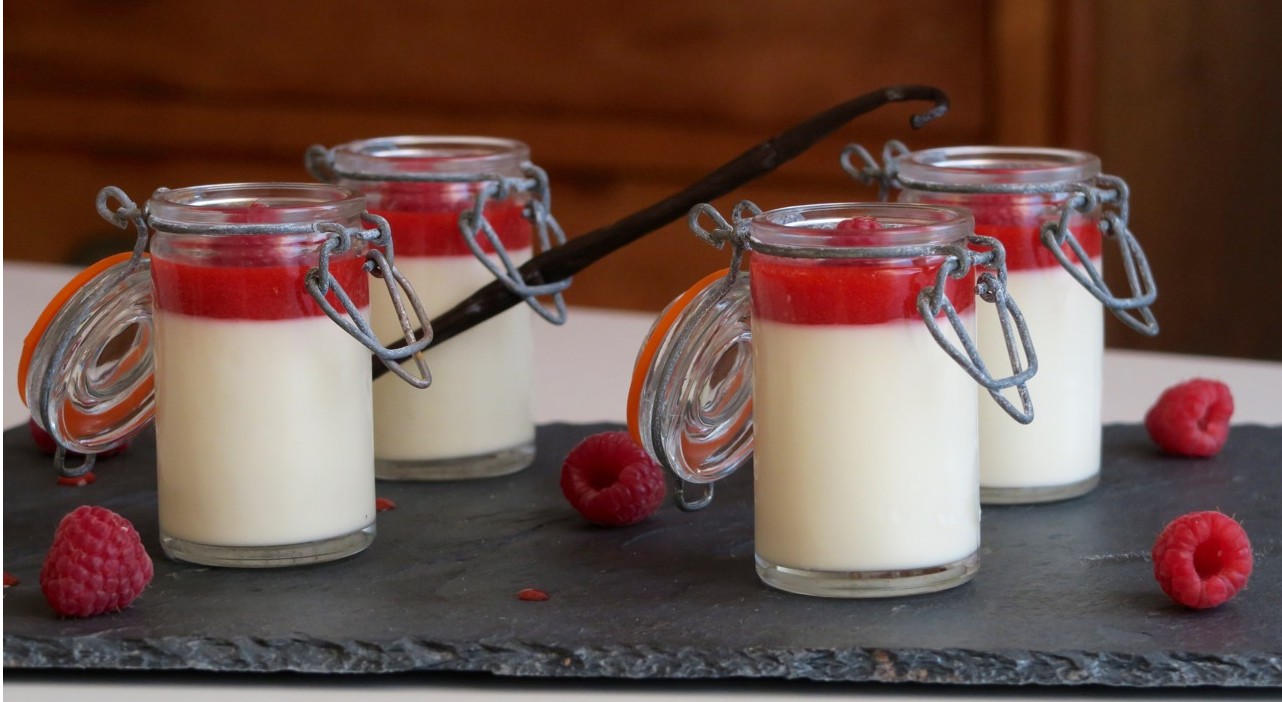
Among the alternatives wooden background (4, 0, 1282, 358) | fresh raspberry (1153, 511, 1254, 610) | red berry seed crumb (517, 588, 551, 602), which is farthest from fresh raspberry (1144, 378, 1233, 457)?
wooden background (4, 0, 1282, 358)

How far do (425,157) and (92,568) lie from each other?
42 centimetres

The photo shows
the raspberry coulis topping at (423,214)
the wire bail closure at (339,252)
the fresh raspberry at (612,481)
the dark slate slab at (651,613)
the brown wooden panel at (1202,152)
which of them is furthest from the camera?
the brown wooden panel at (1202,152)

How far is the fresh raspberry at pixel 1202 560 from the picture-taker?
923 millimetres

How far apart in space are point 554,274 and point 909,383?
1.15ft

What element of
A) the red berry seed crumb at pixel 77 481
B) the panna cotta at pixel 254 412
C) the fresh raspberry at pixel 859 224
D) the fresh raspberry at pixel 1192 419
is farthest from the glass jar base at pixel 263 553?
the fresh raspberry at pixel 1192 419

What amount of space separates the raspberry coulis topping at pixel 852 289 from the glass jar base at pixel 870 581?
0.14 meters

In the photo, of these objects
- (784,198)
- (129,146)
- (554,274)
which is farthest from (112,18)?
(554,274)

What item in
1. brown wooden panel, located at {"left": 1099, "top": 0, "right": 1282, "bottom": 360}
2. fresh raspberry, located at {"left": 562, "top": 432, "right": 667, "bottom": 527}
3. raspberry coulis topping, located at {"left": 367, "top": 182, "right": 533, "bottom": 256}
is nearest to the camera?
fresh raspberry, located at {"left": 562, "top": 432, "right": 667, "bottom": 527}

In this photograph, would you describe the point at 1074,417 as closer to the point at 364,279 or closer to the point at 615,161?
the point at 364,279

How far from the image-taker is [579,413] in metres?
1.55

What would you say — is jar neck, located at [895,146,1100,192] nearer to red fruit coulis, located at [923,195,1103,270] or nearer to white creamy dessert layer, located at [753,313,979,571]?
red fruit coulis, located at [923,195,1103,270]

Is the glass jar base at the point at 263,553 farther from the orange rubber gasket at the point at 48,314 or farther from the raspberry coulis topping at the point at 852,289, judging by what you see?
the raspberry coulis topping at the point at 852,289

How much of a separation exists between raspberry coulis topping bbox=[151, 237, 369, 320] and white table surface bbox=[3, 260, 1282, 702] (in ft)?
0.68

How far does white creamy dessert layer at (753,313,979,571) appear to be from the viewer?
923mm
